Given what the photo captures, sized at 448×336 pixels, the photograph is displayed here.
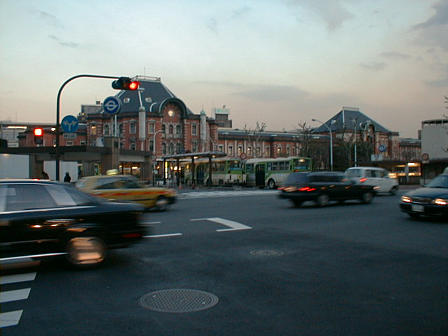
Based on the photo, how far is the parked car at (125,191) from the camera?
15.4m

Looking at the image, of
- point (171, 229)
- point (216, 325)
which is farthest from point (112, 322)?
point (171, 229)

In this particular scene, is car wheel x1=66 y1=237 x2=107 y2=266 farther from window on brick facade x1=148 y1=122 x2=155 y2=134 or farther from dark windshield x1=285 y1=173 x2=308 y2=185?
window on brick facade x1=148 y1=122 x2=155 y2=134

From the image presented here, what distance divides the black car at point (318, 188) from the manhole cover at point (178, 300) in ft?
43.4

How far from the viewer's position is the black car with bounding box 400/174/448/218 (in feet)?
43.1

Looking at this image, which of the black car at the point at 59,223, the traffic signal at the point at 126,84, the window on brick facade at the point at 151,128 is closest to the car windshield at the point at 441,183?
the black car at the point at 59,223

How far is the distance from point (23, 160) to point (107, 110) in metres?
17.5

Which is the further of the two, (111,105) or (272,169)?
(272,169)

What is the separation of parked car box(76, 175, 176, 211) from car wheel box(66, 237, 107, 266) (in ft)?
21.2

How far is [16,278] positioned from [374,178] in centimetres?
2358

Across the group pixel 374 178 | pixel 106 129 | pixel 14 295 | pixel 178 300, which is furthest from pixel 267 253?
pixel 106 129

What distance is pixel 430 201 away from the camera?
43.8 ft

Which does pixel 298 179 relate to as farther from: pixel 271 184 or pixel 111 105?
pixel 271 184

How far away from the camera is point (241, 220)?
14.4 metres

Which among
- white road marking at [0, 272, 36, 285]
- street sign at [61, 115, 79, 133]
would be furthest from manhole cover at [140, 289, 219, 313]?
street sign at [61, 115, 79, 133]
